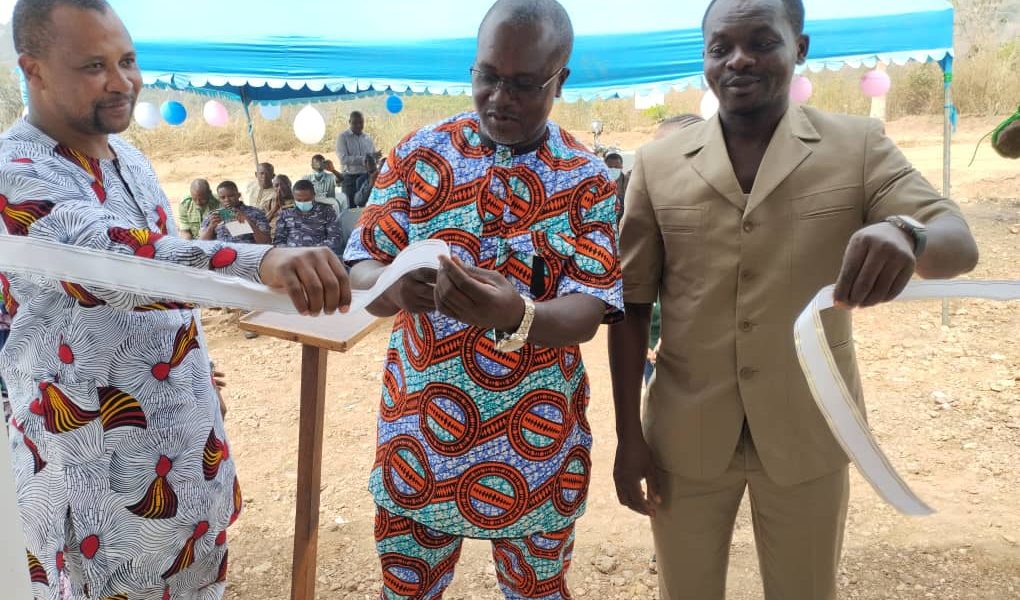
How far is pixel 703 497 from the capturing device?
1897mm

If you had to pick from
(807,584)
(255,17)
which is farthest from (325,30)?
(807,584)

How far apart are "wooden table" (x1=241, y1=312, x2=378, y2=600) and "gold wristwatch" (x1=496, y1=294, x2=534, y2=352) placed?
80 centimetres

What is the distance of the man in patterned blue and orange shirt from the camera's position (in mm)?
1548

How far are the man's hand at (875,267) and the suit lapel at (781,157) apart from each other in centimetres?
36

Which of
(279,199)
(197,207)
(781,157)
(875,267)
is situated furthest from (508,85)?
(279,199)

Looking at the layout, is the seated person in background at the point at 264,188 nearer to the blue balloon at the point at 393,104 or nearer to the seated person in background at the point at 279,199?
the seated person in background at the point at 279,199

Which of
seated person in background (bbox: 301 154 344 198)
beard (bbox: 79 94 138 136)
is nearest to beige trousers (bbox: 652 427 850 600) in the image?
beard (bbox: 79 94 138 136)

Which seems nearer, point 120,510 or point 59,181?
point 59,181

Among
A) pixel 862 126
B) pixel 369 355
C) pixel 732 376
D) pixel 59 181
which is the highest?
pixel 862 126

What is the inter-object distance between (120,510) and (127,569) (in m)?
0.18

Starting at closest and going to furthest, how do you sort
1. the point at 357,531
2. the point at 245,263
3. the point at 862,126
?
1. the point at 245,263
2. the point at 862,126
3. the point at 357,531

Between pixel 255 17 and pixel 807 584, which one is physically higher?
pixel 255 17

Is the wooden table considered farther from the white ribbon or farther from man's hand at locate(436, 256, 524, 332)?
the white ribbon

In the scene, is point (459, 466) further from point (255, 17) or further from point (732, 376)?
point (255, 17)
